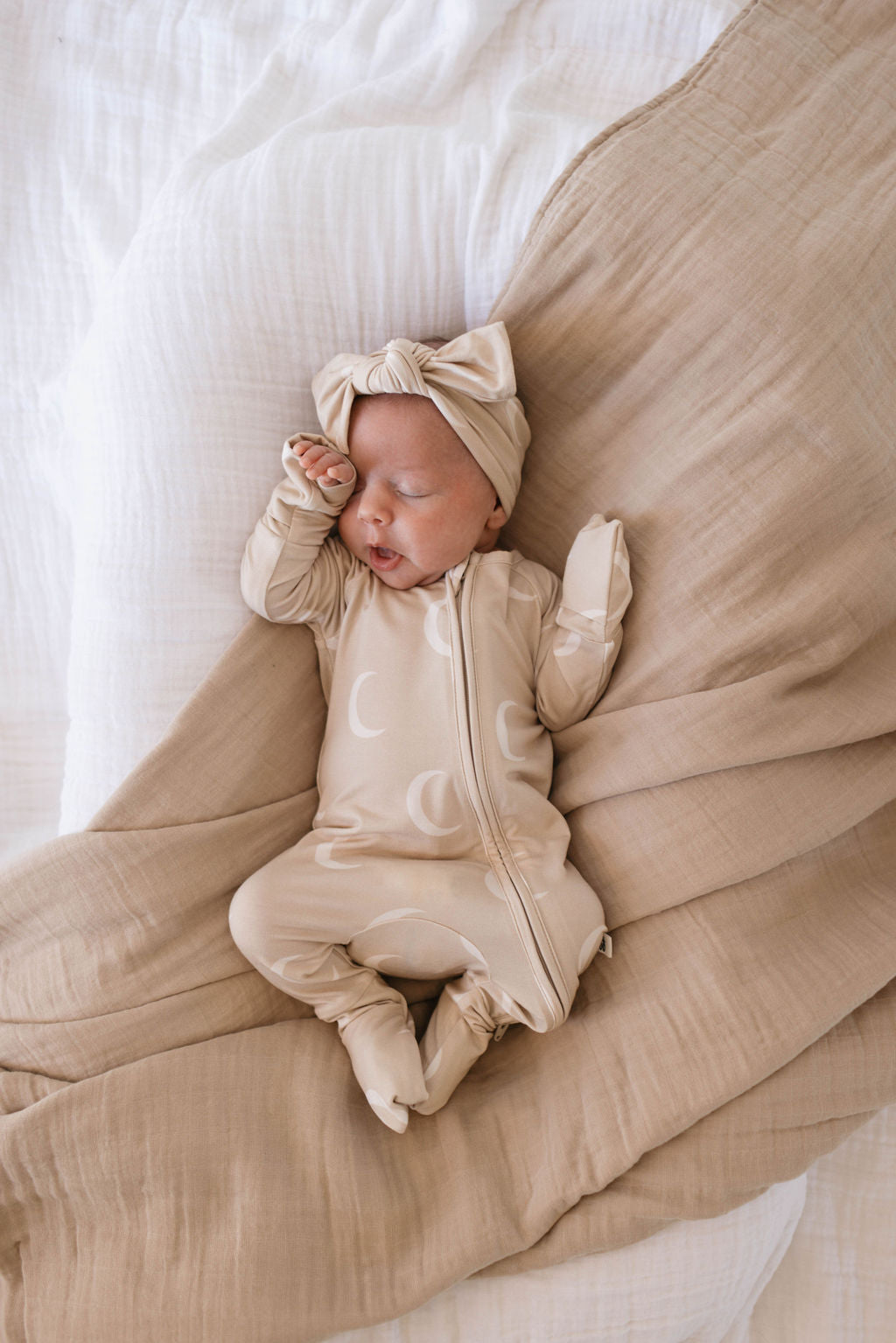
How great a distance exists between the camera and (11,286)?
1.53 m

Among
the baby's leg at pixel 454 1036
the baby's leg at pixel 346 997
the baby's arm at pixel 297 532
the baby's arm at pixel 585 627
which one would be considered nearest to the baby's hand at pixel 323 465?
the baby's arm at pixel 297 532

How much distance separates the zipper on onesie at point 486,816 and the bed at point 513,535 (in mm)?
99

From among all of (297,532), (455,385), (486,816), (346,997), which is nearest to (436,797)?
(486,816)

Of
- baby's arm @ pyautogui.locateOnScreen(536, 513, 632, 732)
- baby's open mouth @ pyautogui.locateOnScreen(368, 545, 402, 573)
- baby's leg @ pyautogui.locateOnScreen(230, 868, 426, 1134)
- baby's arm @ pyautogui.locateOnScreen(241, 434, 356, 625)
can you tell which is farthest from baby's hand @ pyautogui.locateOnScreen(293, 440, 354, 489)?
baby's leg @ pyautogui.locateOnScreen(230, 868, 426, 1134)

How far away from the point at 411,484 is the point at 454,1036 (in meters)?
0.68

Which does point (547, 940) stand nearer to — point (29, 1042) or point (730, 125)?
point (29, 1042)

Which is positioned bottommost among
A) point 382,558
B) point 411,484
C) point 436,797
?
point 436,797

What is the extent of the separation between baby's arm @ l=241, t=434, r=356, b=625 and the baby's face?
29 millimetres

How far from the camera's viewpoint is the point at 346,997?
119 centimetres

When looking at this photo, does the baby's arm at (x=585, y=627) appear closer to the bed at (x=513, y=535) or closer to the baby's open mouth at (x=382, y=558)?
the bed at (x=513, y=535)

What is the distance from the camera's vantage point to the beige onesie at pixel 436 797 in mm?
1173

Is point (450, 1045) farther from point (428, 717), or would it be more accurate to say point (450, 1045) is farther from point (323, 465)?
point (323, 465)

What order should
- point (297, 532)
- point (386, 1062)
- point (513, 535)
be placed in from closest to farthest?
point (386, 1062)
point (297, 532)
point (513, 535)

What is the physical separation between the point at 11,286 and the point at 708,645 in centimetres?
120
